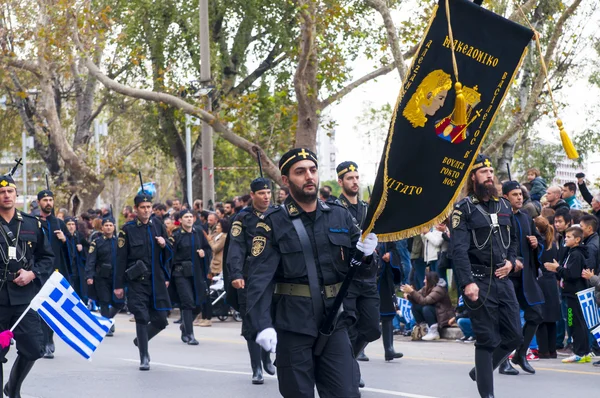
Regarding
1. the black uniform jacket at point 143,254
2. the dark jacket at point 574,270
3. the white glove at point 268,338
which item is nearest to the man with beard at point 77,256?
the black uniform jacket at point 143,254

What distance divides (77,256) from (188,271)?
2605 mm

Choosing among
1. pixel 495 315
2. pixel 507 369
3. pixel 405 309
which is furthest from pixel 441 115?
pixel 405 309

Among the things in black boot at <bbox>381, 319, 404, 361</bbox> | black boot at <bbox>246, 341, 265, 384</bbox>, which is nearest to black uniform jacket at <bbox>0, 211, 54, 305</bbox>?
black boot at <bbox>246, 341, 265, 384</bbox>

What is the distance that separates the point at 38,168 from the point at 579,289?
46427 millimetres

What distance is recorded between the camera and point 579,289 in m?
12.4

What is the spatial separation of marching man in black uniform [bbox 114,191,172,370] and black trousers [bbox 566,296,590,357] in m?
4.66

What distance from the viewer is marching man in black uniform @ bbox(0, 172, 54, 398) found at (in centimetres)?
919

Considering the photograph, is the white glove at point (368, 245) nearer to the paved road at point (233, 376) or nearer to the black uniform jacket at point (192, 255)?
the paved road at point (233, 376)

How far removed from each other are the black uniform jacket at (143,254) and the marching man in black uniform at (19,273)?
10.1 ft

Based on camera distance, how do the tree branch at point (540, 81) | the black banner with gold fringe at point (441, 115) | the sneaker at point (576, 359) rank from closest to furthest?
the black banner with gold fringe at point (441, 115)
the sneaker at point (576, 359)
the tree branch at point (540, 81)

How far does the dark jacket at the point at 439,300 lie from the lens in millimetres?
14570

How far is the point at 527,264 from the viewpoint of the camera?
35.6ft

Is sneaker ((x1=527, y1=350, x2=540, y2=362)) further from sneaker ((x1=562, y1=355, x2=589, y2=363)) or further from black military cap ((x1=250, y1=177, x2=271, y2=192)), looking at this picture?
black military cap ((x1=250, y1=177, x2=271, y2=192))

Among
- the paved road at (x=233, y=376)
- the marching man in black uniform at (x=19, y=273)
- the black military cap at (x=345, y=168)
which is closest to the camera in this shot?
the marching man in black uniform at (x=19, y=273)
